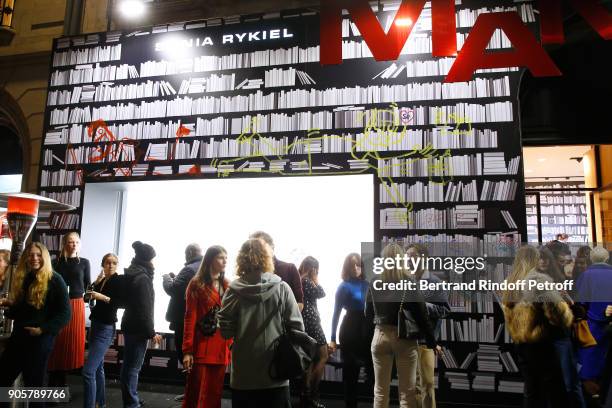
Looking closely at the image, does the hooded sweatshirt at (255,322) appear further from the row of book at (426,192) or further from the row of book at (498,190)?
the row of book at (498,190)

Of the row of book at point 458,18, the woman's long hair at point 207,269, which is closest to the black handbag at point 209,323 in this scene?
the woman's long hair at point 207,269

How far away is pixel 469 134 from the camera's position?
5.29 m

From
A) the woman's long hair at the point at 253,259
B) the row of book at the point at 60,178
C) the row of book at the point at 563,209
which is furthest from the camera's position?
the row of book at the point at 563,209

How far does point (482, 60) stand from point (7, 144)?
8.41 metres

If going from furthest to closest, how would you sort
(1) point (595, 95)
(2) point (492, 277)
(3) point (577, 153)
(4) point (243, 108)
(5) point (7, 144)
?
(5) point (7, 144) < (3) point (577, 153) < (1) point (595, 95) < (4) point (243, 108) < (2) point (492, 277)

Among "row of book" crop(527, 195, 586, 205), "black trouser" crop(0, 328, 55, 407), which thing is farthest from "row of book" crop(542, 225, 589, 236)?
"black trouser" crop(0, 328, 55, 407)

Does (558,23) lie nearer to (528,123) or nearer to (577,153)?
(528,123)

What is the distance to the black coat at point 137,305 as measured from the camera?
4.02 m

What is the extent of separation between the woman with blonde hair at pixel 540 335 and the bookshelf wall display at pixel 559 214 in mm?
4826

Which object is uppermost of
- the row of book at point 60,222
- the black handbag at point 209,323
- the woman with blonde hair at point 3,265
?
the row of book at point 60,222

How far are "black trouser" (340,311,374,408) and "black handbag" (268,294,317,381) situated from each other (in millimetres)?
1854

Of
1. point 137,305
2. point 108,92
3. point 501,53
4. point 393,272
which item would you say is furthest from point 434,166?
point 108,92

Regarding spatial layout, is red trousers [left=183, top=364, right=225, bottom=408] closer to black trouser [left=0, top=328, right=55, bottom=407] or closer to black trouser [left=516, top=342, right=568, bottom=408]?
black trouser [left=0, top=328, right=55, bottom=407]

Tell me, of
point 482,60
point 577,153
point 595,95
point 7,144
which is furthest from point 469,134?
point 7,144
